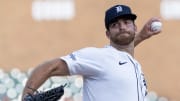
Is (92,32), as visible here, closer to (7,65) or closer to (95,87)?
(7,65)

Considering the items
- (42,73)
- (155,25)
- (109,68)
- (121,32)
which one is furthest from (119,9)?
(42,73)

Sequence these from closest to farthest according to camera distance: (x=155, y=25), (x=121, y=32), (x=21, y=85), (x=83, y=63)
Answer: (x=83, y=63) → (x=121, y=32) → (x=155, y=25) → (x=21, y=85)

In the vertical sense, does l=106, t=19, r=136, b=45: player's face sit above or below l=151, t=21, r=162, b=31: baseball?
above

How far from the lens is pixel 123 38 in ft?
11.7

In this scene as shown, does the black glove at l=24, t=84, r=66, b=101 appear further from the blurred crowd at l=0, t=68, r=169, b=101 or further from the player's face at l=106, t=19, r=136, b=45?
the blurred crowd at l=0, t=68, r=169, b=101

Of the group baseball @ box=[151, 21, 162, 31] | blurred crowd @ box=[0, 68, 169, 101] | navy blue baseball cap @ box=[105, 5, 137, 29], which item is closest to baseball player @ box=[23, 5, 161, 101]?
navy blue baseball cap @ box=[105, 5, 137, 29]

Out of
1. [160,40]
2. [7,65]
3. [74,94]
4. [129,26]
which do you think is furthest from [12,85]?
[129,26]

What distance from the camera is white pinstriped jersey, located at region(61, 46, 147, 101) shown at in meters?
3.33

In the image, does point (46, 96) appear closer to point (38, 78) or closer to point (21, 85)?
point (38, 78)

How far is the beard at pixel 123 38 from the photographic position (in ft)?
11.7

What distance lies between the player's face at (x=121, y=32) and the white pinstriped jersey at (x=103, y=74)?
0.35ft

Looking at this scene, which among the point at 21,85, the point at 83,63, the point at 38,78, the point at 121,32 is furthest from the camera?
the point at 21,85

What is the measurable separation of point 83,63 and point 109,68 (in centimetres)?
17

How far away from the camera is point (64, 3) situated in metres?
6.70
